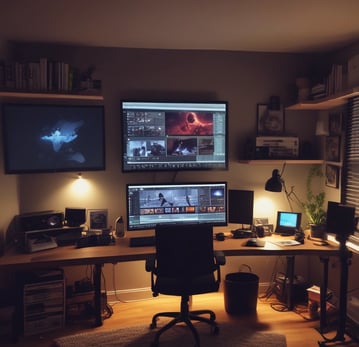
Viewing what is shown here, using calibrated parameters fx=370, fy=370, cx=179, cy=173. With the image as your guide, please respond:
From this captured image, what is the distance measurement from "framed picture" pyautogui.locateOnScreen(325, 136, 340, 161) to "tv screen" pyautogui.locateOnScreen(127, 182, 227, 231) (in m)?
1.02

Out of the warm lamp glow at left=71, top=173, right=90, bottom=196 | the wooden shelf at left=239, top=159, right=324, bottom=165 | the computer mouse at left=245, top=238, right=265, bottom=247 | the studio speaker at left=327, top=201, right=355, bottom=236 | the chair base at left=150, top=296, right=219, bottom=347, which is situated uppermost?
the wooden shelf at left=239, top=159, right=324, bottom=165

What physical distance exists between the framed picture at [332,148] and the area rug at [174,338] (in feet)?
5.31

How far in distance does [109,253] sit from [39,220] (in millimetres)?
683

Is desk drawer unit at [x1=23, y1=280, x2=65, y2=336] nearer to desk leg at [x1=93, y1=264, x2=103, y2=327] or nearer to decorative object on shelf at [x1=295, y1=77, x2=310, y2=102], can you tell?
desk leg at [x1=93, y1=264, x2=103, y2=327]

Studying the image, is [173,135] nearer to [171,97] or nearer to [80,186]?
[171,97]

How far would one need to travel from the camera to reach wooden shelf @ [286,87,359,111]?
9.05ft

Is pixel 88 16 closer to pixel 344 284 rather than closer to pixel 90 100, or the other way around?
pixel 90 100

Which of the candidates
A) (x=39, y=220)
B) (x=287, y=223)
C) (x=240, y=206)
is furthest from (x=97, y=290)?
(x=287, y=223)

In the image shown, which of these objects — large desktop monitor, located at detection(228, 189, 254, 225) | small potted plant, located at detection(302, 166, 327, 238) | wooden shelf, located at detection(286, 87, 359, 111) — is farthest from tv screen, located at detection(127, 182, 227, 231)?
wooden shelf, located at detection(286, 87, 359, 111)

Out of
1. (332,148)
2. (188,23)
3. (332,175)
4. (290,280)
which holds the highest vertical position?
(188,23)

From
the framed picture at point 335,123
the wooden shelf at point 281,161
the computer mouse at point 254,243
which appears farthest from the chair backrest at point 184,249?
the framed picture at point 335,123

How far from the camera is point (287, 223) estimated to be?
3463 millimetres

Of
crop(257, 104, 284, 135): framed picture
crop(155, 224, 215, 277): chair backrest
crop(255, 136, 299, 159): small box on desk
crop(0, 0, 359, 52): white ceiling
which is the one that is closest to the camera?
crop(0, 0, 359, 52): white ceiling

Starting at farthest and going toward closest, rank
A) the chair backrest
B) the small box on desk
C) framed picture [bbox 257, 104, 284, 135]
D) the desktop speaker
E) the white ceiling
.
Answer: framed picture [bbox 257, 104, 284, 135] < the small box on desk < the desktop speaker < the chair backrest < the white ceiling
